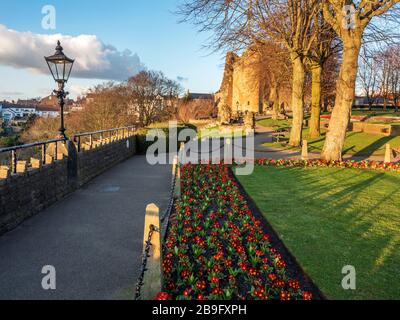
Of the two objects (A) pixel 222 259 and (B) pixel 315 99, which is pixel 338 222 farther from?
(B) pixel 315 99

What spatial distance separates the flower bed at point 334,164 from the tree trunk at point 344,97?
2.18 feet

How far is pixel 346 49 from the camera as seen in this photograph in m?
13.0

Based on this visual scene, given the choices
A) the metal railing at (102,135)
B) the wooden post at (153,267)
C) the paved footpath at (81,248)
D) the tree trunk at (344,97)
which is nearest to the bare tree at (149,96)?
the metal railing at (102,135)

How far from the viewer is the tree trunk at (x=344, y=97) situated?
12.9 meters

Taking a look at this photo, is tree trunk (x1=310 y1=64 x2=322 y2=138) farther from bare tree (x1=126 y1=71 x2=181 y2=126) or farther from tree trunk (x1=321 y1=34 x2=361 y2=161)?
bare tree (x1=126 y1=71 x2=181 y2=126)

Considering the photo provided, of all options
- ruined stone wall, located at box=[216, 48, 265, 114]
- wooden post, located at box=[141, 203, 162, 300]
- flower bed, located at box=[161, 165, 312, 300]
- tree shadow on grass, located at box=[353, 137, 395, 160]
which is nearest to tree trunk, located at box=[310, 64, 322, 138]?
tree shadow on grass, located at box=[353, 137, 395, 160]

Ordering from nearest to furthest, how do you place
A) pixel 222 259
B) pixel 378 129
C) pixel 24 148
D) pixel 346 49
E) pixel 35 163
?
1. pixel 222 259
2. pixel 35 163
3. pixel 24 148
4. pixel 346 49
5. pixel 378 129

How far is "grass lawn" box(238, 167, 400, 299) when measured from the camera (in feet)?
14.5

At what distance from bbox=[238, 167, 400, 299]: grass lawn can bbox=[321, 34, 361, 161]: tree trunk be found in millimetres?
2192

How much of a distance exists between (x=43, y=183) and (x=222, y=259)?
5490 mm

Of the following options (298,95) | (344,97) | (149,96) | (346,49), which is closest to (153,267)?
(344,97)

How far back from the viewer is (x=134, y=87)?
4931 cm
